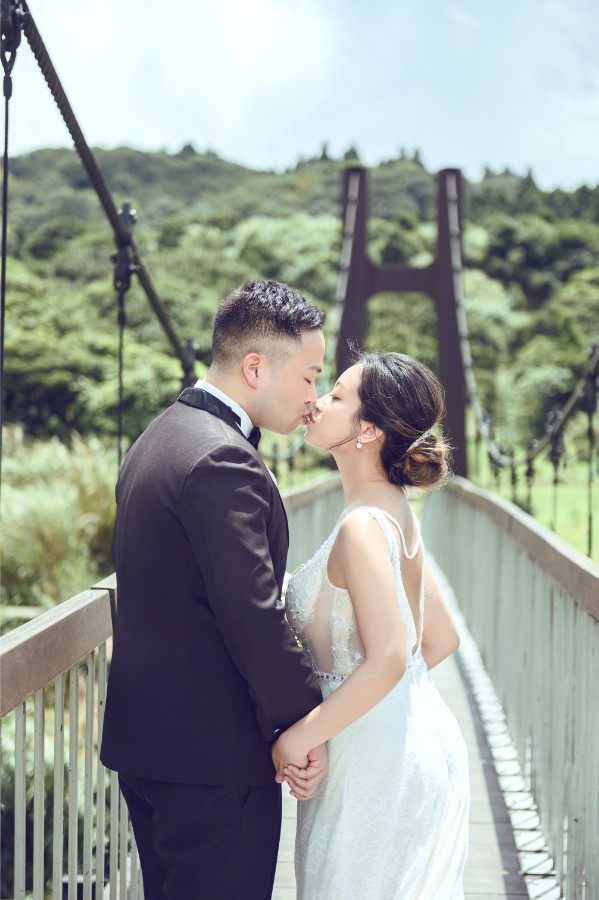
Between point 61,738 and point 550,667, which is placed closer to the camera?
point 61,738

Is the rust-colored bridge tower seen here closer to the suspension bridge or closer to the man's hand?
the suspension bridge

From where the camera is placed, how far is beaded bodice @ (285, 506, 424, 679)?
1.61 meters

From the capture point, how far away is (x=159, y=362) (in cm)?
1418

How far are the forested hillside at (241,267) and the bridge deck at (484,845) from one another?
4.69 metres

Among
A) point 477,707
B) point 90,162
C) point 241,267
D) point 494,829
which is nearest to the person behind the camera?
point 494,829

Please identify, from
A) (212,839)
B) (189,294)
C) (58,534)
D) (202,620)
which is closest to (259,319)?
(202,620)

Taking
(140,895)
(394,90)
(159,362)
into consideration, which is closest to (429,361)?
(394,90)

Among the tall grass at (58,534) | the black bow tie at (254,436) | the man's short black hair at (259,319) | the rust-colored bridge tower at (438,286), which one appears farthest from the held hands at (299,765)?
the rust-colored bridge tower at (438,286)

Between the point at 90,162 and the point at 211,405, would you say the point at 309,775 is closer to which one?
the point at 211,405

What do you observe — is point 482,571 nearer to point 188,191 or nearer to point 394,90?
point 394,90

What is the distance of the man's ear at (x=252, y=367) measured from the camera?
1.57 meters

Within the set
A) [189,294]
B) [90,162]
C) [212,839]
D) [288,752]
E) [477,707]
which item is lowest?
[477,707]

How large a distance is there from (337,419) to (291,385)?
5.6 inches

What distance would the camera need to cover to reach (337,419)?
170 cm
